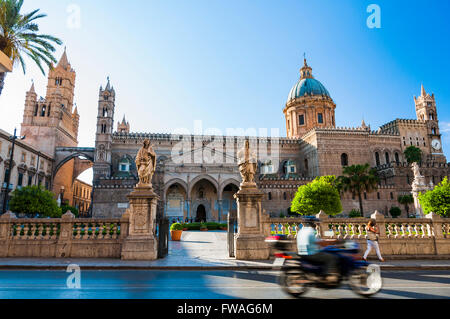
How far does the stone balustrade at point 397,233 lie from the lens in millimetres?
9906

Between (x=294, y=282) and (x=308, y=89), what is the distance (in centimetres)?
5995

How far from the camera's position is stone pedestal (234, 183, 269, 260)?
9.40 m

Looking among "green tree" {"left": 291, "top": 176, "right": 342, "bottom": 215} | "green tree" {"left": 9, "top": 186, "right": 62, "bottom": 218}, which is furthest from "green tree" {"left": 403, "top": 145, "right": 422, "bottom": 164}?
"green tree" {"left": 9, "top": 186, "right": 62, "bottom": 218}

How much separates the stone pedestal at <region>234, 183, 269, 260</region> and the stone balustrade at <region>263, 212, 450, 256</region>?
51 centimetres

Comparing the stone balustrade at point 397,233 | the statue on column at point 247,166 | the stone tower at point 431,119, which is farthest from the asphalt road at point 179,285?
the stone tower at point 431,119

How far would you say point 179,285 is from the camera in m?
5.70

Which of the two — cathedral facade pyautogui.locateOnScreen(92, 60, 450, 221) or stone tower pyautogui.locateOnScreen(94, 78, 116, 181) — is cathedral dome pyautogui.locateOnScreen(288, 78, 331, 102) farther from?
stone tower pyautogui.locateOnScreen(94, 78, 116, 181)

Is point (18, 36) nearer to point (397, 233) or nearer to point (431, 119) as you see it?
point (397, 233)

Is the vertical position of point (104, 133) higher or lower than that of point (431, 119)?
lower

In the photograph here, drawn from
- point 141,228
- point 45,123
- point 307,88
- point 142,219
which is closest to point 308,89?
point 307,88

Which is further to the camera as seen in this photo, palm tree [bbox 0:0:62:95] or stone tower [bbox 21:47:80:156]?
stone tower [bbox 21:47:80:156]

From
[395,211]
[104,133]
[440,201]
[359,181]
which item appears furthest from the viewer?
[104,133]

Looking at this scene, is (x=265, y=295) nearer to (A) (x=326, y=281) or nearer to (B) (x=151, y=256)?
(A) (x=326, y=281)
